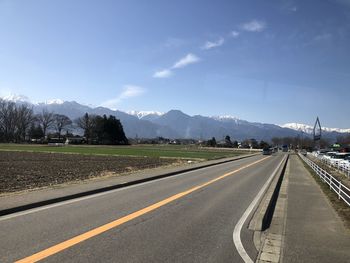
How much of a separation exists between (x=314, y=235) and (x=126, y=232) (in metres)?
4.16

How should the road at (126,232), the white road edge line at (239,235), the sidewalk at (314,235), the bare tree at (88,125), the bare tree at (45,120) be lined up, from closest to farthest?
the road at (126,232)
the white road edge line at (239,235)
the sidewalk at (314,235)
the bare tree at (88,125)
the bare tree at (45,120)

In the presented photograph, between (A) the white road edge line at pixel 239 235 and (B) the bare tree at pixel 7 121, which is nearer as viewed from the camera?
(A) the white road edge line at pixel 239 235

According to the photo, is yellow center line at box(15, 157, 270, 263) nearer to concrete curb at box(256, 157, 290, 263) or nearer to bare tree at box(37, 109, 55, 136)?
concrete curb at box(256, 157, 290, 263)

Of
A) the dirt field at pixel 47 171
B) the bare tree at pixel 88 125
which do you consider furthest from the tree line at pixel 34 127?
the dirt field at pixel 47 171

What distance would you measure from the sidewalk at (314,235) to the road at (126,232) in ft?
2.79

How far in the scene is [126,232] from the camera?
8.17 m

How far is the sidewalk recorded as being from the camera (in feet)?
23.3

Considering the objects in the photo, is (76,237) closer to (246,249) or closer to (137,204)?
(246,249)

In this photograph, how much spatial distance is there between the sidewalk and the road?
85cm

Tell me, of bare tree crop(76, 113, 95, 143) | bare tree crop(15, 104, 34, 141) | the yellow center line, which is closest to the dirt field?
the yellow center line

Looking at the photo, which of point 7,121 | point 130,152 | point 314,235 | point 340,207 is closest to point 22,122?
point 7,121

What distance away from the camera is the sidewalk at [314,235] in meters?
7.11

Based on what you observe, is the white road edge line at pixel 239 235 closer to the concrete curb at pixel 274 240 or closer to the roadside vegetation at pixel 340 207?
the concrete curb at pixel 274 240

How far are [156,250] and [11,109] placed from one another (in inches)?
6738
